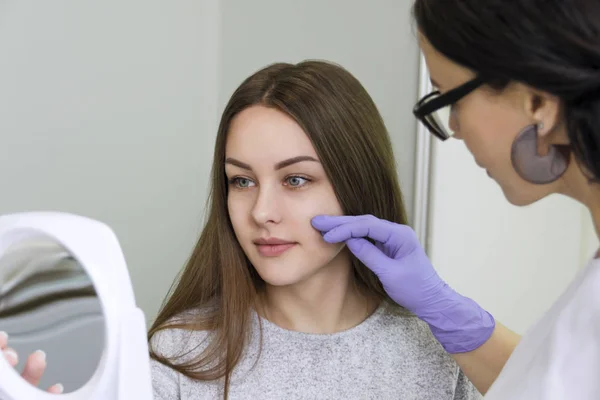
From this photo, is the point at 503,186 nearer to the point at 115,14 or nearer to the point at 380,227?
the point at 380,227

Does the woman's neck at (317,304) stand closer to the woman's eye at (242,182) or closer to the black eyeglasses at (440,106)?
the woman's eye at (242,182)

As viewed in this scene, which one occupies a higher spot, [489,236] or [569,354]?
[569,354]

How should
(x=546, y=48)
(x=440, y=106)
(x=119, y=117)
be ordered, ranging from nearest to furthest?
(x=546, y=48)
(x=440, y=106)
(x=119, y=117)

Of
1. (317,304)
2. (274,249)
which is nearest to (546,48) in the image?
(274,249)

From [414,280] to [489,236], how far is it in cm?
74

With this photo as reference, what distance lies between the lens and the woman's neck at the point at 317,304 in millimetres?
1267

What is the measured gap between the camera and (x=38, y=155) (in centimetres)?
158

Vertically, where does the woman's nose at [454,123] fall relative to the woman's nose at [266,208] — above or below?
above

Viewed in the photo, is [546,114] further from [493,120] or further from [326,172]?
[326,172]

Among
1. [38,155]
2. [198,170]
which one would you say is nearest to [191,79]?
[198,170]

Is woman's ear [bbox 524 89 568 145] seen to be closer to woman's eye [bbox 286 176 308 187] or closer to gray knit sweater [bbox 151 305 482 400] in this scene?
woman's eye [bbox 286 176 308 187]

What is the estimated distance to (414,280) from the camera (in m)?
1.16

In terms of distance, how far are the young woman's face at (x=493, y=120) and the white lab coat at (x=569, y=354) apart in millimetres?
121

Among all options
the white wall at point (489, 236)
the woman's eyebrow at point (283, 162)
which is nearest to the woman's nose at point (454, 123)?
the woman's eyebrow at point (283, 162)
